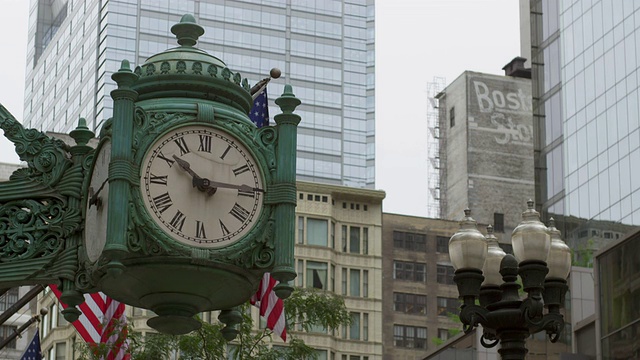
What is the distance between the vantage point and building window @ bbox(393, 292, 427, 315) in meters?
121

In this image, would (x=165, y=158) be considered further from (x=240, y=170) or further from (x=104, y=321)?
(x=104, y=321)

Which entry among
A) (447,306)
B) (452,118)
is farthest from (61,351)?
(452,118)

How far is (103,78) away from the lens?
447 feet

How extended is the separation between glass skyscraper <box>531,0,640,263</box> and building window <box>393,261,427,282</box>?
1758 inches

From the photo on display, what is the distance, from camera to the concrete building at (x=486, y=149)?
128875 millimetres

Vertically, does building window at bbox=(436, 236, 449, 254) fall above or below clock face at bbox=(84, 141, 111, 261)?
above

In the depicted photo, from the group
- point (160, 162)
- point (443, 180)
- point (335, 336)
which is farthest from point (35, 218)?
point (443, 180)

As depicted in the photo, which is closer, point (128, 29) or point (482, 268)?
point (482, 268)

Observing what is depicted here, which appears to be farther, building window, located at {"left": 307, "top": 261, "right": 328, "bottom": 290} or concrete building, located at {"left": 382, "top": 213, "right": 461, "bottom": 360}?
concrete building, located at {"left": 382, "top": 213, "right": 461, "bottom": 360}

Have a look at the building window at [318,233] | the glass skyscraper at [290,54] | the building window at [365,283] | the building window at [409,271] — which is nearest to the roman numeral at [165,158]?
the building window at [318,233]

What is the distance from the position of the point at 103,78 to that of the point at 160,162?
13074 cm

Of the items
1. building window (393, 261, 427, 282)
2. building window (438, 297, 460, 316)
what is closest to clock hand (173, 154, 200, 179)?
building window (438, 297, 460, 316)

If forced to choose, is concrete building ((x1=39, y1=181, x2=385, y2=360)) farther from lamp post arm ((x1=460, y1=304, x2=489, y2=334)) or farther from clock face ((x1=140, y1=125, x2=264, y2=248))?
clock face ((x1=140, y1=125, x2=264, y2=248))

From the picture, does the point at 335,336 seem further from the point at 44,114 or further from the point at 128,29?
the point at 44,114
